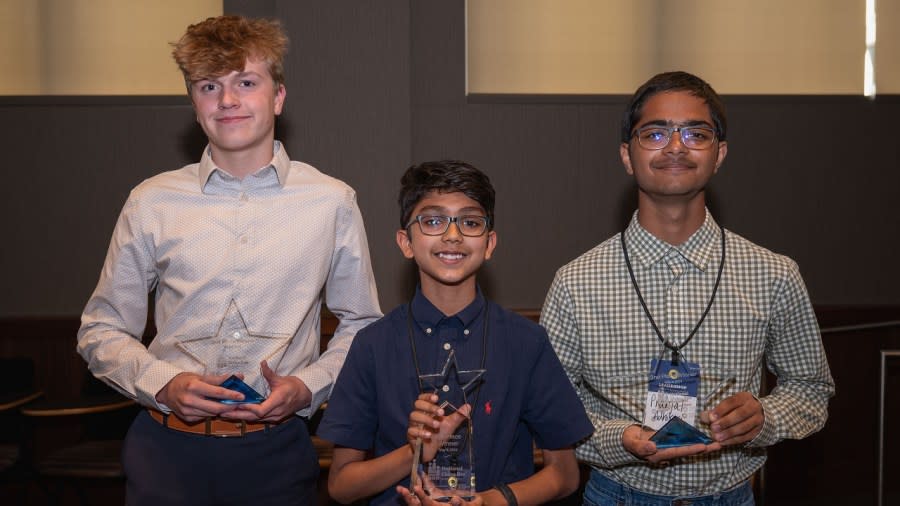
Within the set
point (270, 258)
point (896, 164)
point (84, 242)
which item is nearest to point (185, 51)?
point (270, 258)

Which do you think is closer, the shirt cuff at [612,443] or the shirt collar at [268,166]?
the shirt cuff at [612,443]

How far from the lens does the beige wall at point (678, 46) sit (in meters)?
4.69

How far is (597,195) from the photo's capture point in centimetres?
471

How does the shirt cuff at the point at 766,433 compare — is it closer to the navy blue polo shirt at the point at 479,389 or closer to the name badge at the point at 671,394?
the name badge at the point at 671,394

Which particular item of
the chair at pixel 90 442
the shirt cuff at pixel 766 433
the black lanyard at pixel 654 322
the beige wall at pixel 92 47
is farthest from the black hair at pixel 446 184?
the beige wall at pixel 92 47

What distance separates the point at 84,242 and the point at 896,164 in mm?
4435

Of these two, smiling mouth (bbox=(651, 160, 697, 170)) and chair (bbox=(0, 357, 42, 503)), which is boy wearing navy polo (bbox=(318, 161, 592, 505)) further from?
chair (bbox=(0, 357, 42, 503))

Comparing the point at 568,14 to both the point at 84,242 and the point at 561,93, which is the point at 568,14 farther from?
the point at 84,242

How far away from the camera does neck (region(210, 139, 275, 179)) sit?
2316 millimetres

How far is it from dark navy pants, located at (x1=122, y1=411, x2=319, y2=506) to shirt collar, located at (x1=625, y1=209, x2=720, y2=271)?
1.04m

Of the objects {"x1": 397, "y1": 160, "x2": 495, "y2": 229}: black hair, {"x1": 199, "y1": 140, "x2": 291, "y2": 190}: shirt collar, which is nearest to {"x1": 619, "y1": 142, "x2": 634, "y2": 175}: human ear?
{"x1": 397, "y1": 160, "x2": 495, "y2": 229}: black hair

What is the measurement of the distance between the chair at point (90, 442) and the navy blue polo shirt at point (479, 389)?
2081 mm

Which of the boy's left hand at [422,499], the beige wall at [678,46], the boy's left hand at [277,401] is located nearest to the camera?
the boy's left hand at [422,499]

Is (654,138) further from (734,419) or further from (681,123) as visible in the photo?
(734,419)
